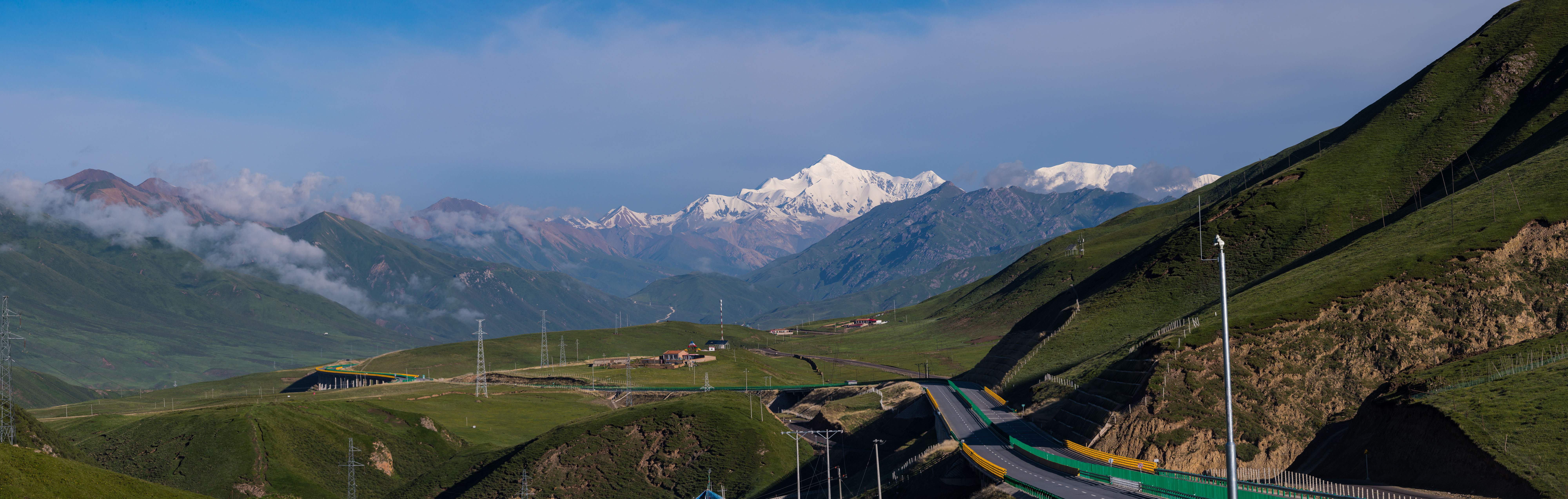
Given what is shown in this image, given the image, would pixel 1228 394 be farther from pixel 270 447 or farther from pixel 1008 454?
pixel 270 447

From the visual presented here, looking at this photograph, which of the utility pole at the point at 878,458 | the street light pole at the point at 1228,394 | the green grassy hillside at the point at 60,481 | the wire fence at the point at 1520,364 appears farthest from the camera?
the utility pole at the point at 878,458

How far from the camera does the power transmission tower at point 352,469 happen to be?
122062 millimetres

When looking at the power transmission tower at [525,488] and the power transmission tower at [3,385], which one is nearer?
the power transmission tower at [3,385]

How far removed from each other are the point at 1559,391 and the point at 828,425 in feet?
342

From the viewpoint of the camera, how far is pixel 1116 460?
243 feet

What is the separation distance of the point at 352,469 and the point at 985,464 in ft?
269

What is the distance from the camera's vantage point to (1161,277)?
160 m

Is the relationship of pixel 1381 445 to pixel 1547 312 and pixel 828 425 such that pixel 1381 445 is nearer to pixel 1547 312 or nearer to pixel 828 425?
pixel 1547 312

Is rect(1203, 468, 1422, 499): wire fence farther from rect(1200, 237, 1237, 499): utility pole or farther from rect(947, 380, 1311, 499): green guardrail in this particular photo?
rect(1200, 237, 1237, 499): utility pole

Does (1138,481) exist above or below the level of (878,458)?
above

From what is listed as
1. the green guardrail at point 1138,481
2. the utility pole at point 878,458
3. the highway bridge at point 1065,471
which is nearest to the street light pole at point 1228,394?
the green guardrail at point 1138,481

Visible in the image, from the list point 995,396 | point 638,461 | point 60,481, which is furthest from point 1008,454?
point 60,481

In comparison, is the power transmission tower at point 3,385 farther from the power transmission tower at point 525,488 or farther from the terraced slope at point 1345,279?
the terraced slope at point 1345,279

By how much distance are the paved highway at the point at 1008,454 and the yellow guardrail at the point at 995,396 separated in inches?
23.2
